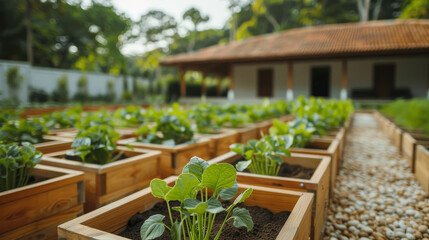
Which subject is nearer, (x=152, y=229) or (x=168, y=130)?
(x=152, y=229)

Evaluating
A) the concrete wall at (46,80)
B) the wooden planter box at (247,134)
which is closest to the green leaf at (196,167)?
the wooden planter box at (247,134)

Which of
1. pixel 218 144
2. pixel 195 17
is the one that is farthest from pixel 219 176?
pixel 195 17

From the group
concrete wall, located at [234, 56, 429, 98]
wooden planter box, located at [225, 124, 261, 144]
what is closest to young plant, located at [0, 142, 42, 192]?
wooden planter box, located at [225, 124, 261, 144]

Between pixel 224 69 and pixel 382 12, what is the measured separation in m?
16.1

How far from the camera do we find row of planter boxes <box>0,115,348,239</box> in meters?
1.00

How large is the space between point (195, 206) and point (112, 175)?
1.02 m

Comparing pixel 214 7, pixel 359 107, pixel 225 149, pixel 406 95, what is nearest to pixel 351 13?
pixel 214 7

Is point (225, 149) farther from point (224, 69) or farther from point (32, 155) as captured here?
point (224, 69)

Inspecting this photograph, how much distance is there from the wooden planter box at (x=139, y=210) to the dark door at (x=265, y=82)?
14509mm

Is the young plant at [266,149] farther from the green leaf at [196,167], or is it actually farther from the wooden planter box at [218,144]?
the wooden planter box at [218,144]

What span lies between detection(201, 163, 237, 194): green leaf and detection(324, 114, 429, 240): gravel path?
110 cm

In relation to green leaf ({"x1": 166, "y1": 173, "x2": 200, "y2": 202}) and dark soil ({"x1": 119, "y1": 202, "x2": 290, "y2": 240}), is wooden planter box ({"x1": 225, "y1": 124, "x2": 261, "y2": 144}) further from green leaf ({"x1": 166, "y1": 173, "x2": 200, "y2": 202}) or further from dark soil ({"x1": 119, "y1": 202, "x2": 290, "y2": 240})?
green leaf ({"x1": 166, "y1": 173, "x2": 200, "y2": 202})

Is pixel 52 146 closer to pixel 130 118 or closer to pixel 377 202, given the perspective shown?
pixel 130 118

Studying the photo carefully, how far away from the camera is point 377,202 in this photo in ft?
7.32
